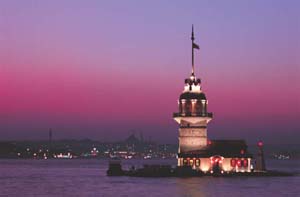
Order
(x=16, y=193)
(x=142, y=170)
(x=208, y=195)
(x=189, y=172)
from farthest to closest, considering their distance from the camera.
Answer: (x=142, y=170) → (x=189, y=172) → (x=16, y=193) → (x=208, y=195)

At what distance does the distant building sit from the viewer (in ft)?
320

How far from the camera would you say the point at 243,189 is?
80312mm

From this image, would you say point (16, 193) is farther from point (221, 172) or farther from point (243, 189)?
point (221, 172)

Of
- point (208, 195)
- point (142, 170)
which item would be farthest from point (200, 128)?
point (208, 195)

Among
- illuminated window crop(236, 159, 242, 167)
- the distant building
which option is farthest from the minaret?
illuminated window crop(236, 159, 242, 167)

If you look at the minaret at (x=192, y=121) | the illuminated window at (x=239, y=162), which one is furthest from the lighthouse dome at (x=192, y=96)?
the illuminated window at (x=239, y=162)

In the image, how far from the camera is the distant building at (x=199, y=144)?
97438mm

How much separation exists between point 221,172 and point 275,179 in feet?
22.2

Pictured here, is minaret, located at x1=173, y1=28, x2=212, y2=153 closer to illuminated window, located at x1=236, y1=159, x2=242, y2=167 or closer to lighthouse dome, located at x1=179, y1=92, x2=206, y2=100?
lighthouse dome, located at x1=179, y1=92, x2=206, y2=100

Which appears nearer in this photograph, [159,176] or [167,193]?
[167,193]

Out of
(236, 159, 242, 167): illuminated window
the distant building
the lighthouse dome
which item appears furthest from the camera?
(236, 159, 242, 167): illuminated window

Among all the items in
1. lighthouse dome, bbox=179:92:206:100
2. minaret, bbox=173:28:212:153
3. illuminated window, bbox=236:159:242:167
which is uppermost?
lighthouse dome, bbox=179:92:206:100

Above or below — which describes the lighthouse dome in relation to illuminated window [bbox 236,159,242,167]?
above

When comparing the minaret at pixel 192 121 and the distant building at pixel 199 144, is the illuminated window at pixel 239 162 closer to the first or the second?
the distant building at pixel 199 144
